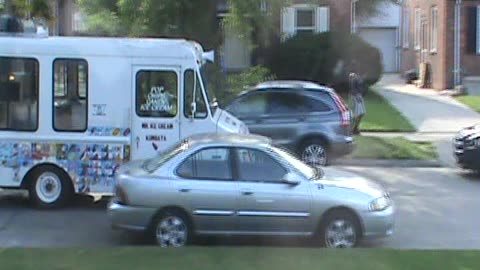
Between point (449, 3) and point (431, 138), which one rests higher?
point (449, 3)

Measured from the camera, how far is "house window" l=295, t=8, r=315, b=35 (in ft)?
115

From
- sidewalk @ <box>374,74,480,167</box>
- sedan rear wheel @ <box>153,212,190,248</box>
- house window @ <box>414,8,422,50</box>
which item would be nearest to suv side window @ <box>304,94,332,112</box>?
sidewalk @ <box>374,74,480,167</box>

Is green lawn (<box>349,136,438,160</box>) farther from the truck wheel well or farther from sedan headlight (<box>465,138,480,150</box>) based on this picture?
the truck wheel well

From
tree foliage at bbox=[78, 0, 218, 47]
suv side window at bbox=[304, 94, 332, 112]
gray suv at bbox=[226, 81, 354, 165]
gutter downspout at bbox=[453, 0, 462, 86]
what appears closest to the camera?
gray suv at bbox=[226, 81, 354, 165]

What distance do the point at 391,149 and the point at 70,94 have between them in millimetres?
9002

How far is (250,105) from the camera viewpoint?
1717cm

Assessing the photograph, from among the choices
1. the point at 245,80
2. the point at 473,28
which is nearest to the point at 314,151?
the point at 245,80

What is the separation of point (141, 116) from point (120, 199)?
2.80 metres

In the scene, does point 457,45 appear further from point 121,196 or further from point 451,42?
point 121,196

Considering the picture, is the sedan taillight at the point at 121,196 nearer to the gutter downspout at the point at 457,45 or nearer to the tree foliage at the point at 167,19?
the tree foliage at the point at 167,19

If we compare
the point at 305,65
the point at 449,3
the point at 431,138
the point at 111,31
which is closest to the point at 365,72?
the point at 305,65

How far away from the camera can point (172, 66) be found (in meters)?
13.1

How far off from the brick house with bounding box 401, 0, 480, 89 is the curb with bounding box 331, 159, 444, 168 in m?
17.2

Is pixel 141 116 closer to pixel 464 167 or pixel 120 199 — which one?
pixel 120 199
